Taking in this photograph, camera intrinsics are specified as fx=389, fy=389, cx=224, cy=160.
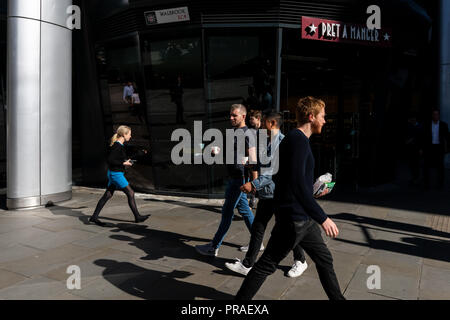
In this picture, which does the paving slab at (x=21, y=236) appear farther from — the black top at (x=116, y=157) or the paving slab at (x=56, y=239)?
the black top at (x=116, y=157)

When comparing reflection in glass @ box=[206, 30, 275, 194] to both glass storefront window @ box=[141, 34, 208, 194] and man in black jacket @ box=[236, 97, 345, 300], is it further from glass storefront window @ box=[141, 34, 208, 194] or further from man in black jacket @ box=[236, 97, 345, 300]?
man in black jacket @ box=[236, 97, 345, 300]

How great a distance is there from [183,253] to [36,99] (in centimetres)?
436

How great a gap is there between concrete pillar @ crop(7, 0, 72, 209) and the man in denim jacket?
4744mm

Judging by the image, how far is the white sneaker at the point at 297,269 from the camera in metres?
4.18

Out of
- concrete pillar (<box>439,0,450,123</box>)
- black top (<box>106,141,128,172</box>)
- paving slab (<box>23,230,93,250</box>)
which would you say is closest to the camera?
paving slab (<box>23,230,93,250</box>)

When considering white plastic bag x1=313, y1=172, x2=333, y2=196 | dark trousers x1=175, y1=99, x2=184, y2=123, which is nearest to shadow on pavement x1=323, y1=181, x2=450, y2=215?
dark trousers x1=175, y1=99, x2=184, y2=123

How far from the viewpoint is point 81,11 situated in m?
9.57

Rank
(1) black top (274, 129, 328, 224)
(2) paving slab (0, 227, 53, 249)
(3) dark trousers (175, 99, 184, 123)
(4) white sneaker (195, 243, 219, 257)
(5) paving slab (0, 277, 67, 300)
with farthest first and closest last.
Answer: (3) dark trousers (175, 99, 184, 123) < (2) paving slab (0, 227, 53, 249) < (4) white sneaker (195, 243, 219, 257) < (5) paving slab (0, 277, 67, 300) < (1) black top (274, 129, 328, 224)

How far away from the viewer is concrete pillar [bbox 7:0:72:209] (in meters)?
7.00

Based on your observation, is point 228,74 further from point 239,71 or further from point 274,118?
point 274,118

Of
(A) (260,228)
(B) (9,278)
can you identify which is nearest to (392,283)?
(A) (260,228)

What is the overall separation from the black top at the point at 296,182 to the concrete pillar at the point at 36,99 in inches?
228

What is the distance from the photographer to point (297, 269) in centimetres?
423
